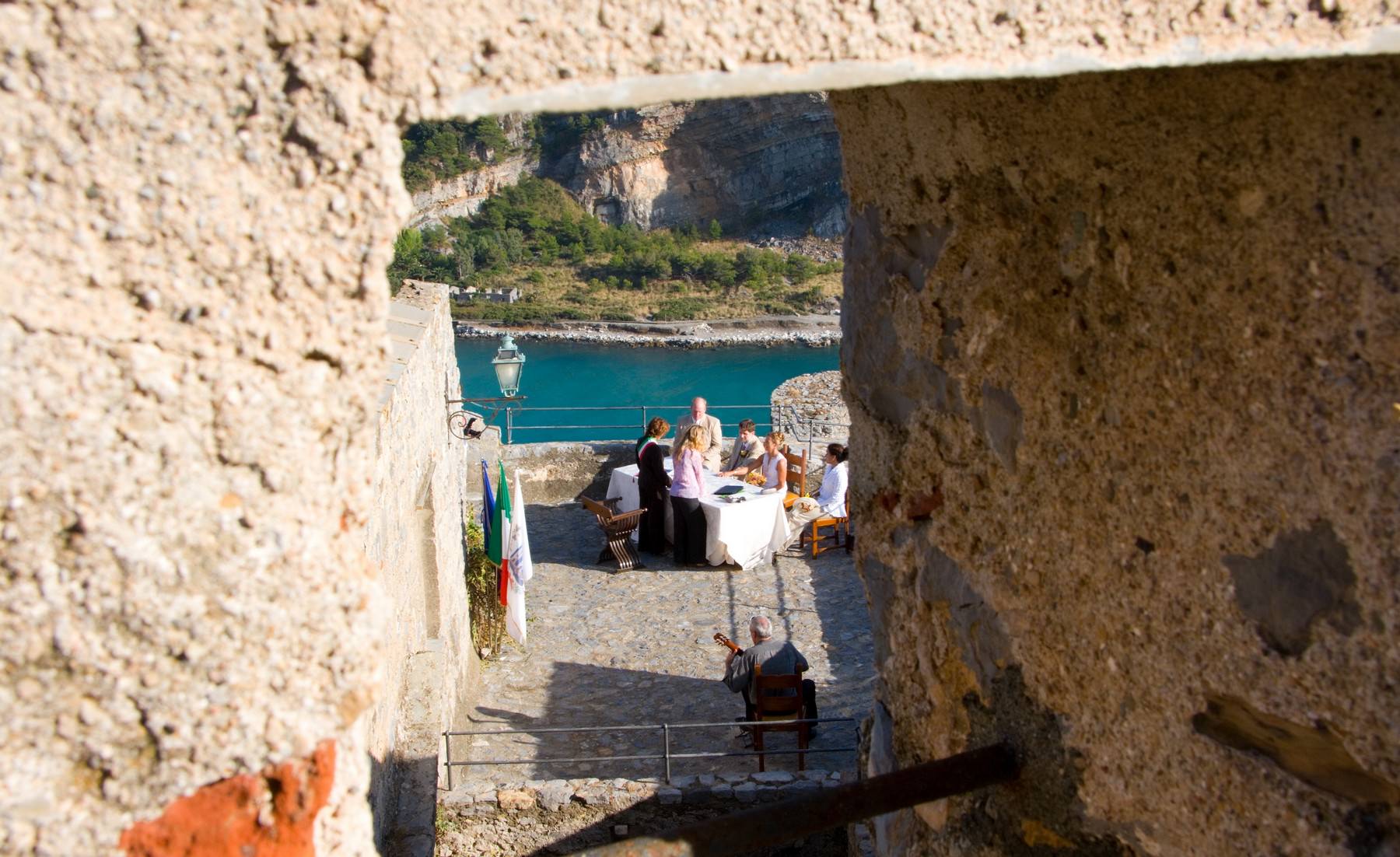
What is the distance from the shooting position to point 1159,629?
6.40ft

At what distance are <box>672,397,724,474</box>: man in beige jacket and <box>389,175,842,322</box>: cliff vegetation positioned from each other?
24453 millimetres

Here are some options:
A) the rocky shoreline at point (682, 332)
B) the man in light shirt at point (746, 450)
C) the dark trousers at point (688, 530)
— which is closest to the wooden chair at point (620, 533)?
the dark trousers at point (688, 530)

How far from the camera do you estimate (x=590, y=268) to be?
41594 mm

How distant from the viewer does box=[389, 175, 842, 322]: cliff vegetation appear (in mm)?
36594

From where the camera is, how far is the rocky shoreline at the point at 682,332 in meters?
32.3

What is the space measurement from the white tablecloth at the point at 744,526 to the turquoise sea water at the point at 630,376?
372 inches

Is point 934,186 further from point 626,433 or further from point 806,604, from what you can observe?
point 626,433

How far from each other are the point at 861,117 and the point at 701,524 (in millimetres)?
7294

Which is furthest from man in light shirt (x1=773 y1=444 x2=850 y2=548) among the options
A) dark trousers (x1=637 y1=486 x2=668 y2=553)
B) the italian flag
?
the italian flag

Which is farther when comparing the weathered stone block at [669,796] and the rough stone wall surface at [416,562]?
the weathered stone block at [669,796]

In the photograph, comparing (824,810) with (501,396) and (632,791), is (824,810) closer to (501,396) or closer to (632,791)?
(632,791)

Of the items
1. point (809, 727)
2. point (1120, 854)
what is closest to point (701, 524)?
point (809, 727)

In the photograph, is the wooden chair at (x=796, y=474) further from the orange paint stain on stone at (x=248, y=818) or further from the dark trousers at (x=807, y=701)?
the orange paint stain on stone at (x=248, y=818)

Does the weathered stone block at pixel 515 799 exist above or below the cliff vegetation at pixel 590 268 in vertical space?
above
